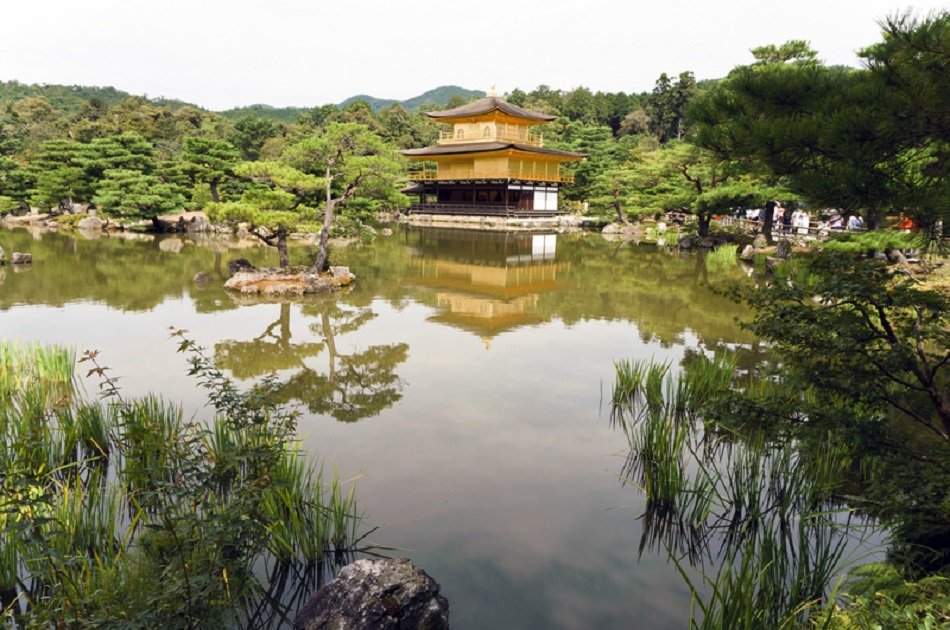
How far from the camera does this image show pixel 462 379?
840cm

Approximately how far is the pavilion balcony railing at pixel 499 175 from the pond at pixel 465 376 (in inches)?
642

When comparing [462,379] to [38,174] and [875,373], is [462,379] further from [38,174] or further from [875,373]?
[38,174]

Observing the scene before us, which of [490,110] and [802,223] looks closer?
[802,223]

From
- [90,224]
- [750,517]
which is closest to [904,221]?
[750,517]

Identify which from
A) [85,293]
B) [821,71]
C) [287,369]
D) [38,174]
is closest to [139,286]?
[85,293]

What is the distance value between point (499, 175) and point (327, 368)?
1102 inches

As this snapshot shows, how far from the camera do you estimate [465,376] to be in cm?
853

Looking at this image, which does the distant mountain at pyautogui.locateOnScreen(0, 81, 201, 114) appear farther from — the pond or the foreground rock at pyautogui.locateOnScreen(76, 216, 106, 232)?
the pond

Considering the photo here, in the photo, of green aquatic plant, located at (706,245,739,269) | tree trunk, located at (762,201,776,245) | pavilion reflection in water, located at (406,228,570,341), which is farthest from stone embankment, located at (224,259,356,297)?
tree trunk, located at (762,201,776,245)

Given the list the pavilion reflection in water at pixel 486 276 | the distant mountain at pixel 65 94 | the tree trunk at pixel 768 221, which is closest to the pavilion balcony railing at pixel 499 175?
the pavilion reflection in water at pixel 486 276

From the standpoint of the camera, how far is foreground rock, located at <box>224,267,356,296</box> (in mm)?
14312

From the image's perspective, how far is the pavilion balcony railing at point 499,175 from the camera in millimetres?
35000

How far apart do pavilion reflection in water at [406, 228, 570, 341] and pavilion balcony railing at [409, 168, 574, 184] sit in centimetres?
646

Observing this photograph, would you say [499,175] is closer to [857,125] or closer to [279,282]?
[279,282]
